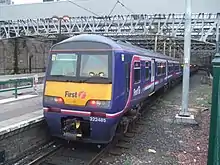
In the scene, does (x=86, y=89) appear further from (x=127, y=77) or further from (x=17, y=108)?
(x=17, y=108)

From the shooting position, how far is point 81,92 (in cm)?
668

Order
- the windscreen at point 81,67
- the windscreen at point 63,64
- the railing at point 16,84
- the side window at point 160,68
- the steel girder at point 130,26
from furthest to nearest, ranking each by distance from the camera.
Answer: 1. the steel girder at point 130,26
2. the side window at point 160,68
3. the railing at point 16,84
4. the windscreen at point 63,64
5. the windscreen at point 81,67

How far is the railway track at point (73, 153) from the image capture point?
639 centimetres

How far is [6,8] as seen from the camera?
124 ft

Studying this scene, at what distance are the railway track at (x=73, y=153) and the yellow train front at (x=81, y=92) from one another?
1.36ft

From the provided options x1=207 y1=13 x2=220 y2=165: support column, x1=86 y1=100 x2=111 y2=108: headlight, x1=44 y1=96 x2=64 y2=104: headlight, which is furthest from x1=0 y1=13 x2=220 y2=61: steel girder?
x1=207 y1=13 x2=220 y2=165: support column

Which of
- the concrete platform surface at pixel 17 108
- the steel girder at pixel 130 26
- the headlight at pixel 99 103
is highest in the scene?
the steel girder at pixel 130 26

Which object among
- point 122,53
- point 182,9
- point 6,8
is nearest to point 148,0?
point 182,9

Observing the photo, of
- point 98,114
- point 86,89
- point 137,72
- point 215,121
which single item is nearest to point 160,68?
point 137,72

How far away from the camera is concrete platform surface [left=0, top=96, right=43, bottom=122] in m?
8.75

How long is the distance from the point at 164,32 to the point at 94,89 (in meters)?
25.0

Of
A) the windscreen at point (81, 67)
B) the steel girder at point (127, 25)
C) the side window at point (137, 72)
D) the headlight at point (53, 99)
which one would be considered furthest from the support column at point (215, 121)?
the steel girder at point (127, 25)

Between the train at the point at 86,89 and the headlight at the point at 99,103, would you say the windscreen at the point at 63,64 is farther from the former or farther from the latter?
the headlight at the point at 99,103

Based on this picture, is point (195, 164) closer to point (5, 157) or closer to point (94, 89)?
point (94, 89)
